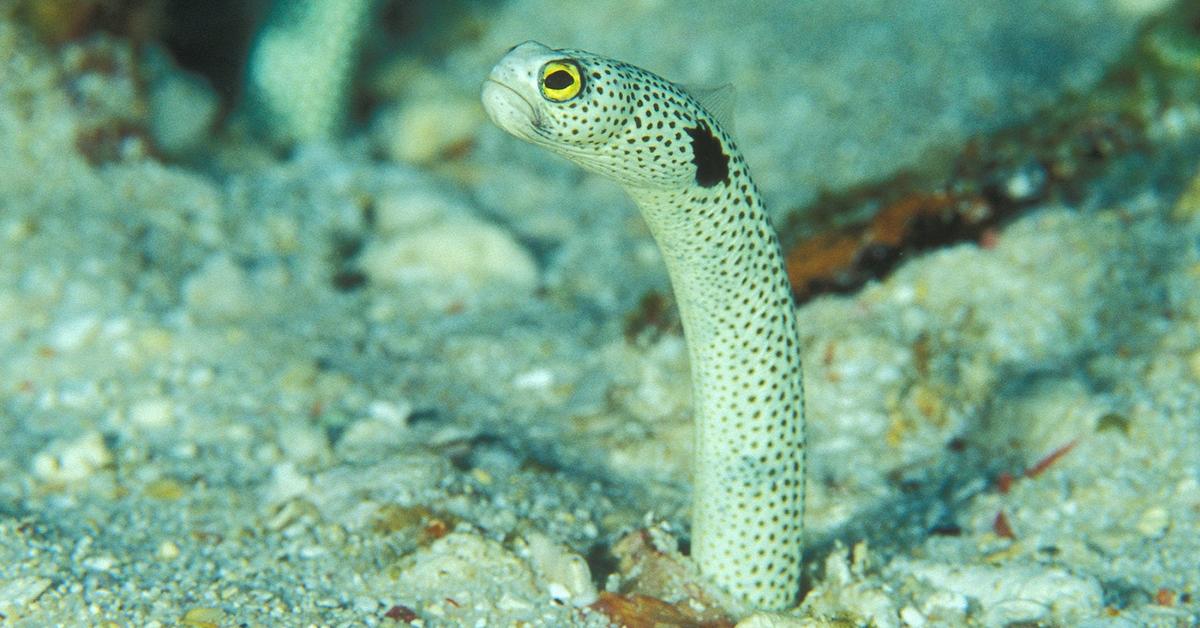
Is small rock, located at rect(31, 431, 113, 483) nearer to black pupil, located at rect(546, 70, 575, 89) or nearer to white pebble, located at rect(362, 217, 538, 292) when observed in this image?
white pebble, located at rect(362, 217, 538, 292)

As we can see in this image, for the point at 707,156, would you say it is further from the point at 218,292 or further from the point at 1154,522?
the point at 218,292

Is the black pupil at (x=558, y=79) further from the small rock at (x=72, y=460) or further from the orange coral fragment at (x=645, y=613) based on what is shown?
the small rock at (x=72, y=460)

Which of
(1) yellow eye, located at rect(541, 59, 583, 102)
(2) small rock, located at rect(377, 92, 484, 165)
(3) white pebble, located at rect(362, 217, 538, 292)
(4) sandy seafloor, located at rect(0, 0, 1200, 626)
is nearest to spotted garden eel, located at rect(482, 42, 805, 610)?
(1) yellow eye, located at rect(541, 59, 583, 102)

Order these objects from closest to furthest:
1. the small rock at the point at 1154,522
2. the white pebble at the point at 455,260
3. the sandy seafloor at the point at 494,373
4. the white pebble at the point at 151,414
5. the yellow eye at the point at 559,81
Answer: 1. the yellow eye at the point at 559,81
2. the sandy seafloor at the point at 494,373
3. the small rock at the point at 1154,522
4. the white pebble at the point at 151,414
5. the white pebble at the point at 455,260

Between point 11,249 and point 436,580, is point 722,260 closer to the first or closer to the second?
point 436,580

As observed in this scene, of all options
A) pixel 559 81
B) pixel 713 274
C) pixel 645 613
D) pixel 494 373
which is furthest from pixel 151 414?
pixel 559 81

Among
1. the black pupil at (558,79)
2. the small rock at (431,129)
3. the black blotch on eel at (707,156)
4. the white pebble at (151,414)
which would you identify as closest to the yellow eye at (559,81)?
the black pupil at (558,79)

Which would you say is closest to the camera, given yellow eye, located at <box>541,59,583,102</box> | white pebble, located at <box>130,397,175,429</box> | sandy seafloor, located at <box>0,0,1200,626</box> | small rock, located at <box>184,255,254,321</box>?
yellow eye, located at <box>541,59,583,102</box>
